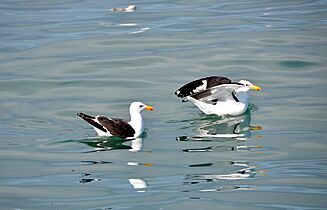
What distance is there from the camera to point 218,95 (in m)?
16.7

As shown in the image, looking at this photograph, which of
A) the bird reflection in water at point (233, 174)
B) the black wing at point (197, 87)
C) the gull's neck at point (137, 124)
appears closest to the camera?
the bird reflection in water at point (233, 174)

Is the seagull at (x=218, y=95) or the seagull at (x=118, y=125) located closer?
the seagull at (x=118, y=125)

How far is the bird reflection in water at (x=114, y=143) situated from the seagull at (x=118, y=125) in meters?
0.10

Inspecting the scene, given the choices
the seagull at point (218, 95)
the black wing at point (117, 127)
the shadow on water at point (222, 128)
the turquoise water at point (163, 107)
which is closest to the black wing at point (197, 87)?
the seagull at point (218, 95)

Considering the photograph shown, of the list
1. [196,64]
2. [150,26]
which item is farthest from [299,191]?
[150,26]

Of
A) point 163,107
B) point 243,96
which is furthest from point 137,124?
point 243,96

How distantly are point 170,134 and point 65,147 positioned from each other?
6.34ft

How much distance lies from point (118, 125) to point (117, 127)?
0.05m

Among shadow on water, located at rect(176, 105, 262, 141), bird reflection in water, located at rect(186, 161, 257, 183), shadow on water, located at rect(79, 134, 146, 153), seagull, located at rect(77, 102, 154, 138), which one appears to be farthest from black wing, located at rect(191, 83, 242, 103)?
bird reflection in water, located at rect(186, 161, 257, 183)

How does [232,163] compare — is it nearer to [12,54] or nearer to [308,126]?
[308,126]

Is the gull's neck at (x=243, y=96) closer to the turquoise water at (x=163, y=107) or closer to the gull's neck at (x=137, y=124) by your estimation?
the turquoise water at (x=163, y=107)

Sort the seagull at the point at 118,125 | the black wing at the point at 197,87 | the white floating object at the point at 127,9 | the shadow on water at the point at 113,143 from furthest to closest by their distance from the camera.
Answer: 1. the white floating object at the point at 127,9
2. the black wing at the point at 197,87
3. the seagull at the point at 118,125
4. the shadow on water at the point at 113,143

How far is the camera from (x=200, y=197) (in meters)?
11.6

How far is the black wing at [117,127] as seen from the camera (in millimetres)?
14789
